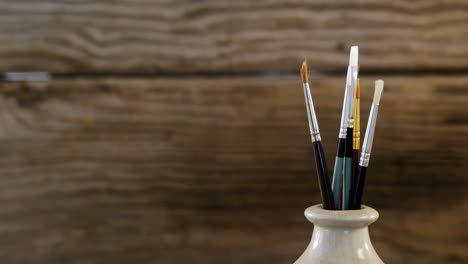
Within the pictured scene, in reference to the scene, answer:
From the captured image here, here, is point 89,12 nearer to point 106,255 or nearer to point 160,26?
point 160,26

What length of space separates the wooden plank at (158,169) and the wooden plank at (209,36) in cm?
2

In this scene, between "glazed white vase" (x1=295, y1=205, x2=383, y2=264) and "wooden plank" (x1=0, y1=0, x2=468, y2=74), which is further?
"wooden plank" (x1=0, y1=0, x2=468, y2=74)

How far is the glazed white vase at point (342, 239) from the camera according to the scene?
409 millimetres

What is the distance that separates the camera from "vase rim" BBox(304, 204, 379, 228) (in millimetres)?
409

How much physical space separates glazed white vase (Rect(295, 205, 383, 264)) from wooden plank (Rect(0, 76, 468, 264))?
0.58ft

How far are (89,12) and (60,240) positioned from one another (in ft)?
0.77

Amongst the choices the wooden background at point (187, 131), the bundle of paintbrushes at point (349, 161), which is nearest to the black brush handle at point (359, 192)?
the bundle of paintbrushes at point (349, 161)

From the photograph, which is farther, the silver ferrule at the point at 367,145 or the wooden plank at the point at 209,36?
the wooden plank at the point at 209,36

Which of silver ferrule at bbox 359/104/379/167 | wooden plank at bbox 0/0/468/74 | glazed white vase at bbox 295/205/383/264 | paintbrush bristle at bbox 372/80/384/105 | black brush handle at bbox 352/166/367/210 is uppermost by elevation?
wooden plank at bbox 0/0/468/74

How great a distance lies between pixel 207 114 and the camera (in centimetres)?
60

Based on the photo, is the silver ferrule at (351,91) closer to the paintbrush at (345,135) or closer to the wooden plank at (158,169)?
the paintbrush at (345,135)

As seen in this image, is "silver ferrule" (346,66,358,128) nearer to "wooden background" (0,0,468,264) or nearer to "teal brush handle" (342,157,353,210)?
"teal brush handle" (342,157,353,210)

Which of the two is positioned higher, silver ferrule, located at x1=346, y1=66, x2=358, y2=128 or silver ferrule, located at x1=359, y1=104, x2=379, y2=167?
silver ferrule, located at x1=346, y1=66, x2=358, y2=128

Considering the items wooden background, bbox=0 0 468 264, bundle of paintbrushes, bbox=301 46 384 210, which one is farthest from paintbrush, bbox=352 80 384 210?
wooden background, bbox=0 0 468 264
